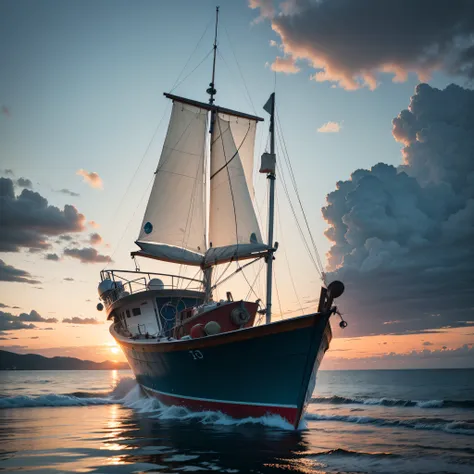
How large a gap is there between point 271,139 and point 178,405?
47.4 ft

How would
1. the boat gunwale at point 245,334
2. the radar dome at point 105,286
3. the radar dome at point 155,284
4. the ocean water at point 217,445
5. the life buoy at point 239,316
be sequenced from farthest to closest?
the radar dome at point 105,286 → the radar dome at point 155,284 → the life buoy at point 239,316 → the boat gunwale at point 245,334 → the ocean water at point 217,445

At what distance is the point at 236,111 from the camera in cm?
3594

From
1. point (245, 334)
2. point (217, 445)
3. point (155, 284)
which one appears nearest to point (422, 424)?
point (245, 334)

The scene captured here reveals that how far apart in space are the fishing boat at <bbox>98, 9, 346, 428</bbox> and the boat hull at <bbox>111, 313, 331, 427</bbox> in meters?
0.04

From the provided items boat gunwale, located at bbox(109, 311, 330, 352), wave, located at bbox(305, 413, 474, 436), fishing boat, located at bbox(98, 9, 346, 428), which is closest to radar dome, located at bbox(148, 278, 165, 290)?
fishing boat, located at bbox(98, 9, 346, 428)

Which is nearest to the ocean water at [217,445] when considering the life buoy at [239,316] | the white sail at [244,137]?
the life buoy at [239,316]

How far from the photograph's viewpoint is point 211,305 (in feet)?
73.9

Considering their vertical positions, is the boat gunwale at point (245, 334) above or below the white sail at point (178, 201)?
below

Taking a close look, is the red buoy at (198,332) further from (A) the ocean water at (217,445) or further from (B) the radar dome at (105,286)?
(B) the radar dome at (105,286)

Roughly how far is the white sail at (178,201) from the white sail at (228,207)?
4.12 feet

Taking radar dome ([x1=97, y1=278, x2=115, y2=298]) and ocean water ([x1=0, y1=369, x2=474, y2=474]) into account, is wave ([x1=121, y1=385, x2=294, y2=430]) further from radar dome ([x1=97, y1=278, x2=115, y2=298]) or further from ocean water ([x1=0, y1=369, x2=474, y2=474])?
radar dome ([x1=97, y1=278, x2=115, y2=298])

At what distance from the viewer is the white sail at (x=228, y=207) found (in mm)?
28781

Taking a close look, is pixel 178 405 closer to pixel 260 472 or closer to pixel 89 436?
pixel 89 436

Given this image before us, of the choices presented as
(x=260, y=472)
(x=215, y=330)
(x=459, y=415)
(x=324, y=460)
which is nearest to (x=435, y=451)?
(x=324, y=460)
